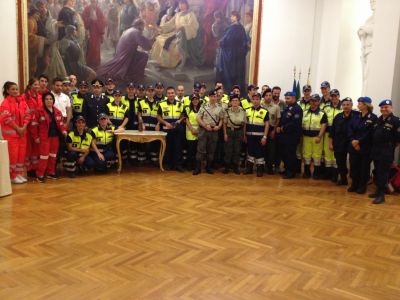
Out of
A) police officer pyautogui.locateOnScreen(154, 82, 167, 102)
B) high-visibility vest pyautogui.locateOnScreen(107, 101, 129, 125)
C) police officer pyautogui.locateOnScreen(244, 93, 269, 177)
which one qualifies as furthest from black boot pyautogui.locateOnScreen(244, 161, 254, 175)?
high-visibility vest pyautogui.locateOnScreen(107, 101, 129, 125)

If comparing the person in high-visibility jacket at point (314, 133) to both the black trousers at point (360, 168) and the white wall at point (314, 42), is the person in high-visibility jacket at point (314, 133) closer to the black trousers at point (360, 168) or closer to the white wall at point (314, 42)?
the black trousers at point (360, 168)

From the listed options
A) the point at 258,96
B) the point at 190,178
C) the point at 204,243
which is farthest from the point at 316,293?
the point at 258,96

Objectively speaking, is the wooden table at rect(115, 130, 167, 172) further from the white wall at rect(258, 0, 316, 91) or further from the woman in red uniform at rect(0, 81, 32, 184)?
the white wall at rect(258, 0, 316, 91)

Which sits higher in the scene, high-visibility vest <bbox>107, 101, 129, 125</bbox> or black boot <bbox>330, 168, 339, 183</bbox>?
high-visibility vest <bbox>107, 101, 129, 125</bbox>

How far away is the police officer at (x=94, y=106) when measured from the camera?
8.09m

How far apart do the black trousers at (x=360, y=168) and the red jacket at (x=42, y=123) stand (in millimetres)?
5197

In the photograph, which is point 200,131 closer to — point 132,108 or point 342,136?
point 132,108

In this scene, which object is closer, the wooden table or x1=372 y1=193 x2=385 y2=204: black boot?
x1=372 y1=193 x2=385 y2=204: black boot

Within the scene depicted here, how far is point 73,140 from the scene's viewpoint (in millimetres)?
7602

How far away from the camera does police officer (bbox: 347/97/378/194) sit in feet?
23.1

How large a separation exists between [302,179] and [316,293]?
4.87 m

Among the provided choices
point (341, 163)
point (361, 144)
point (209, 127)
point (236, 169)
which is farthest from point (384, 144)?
point (209, 127)

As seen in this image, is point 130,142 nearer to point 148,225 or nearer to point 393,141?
point 148,225

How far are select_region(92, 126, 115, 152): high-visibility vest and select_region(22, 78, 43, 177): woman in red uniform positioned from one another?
1.07 metres
